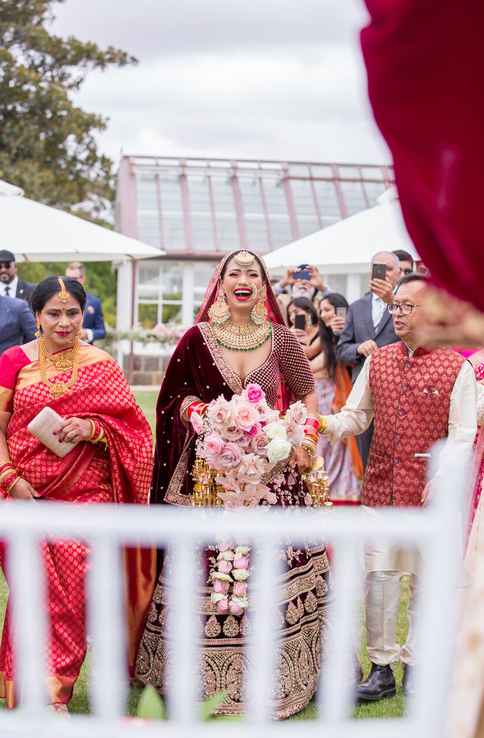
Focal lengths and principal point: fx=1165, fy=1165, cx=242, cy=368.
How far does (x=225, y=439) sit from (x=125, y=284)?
67.1 feet

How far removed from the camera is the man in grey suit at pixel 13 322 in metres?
8.14

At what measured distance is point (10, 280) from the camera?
30.5ft

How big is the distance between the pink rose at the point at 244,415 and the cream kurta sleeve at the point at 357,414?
0.55 m

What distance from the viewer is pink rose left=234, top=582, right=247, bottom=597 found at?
183 inches

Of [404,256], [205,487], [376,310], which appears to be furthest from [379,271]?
[205,487]

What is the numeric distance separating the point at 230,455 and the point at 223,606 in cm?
68

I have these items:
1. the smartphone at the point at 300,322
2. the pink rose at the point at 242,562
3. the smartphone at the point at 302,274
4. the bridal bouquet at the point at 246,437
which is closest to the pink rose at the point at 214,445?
the bridal bouquet at the point at 246,437

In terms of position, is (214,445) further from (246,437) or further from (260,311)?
(260,311)

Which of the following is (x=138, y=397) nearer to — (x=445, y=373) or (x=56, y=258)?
(x=56, y=258)

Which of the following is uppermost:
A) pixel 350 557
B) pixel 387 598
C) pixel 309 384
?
pixel 309 384

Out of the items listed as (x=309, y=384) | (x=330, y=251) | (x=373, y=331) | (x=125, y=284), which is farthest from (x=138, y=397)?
(x=309, y=384)

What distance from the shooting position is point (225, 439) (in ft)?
14.5

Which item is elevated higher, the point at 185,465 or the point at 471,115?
the point at 471,115

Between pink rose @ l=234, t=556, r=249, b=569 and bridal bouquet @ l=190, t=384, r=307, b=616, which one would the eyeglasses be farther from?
pink rose @ l=234, t=556, r=249, b=569
